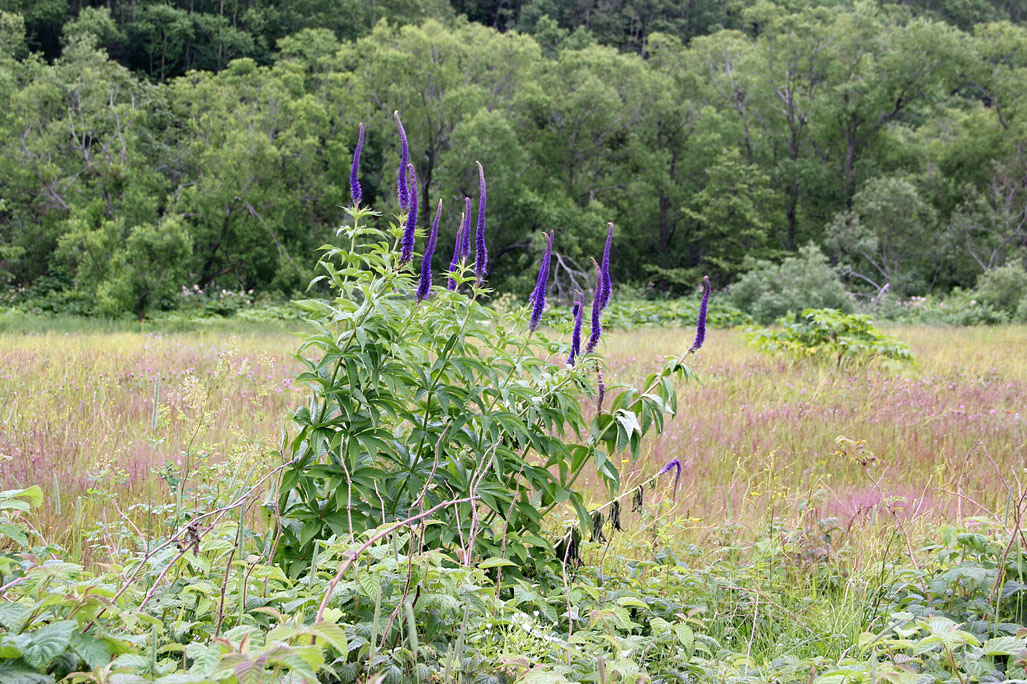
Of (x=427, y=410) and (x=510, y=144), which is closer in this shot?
(x=427, y=410)

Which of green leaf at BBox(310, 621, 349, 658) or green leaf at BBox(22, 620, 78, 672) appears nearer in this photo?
green leaf at BBox(310, 621, 349, 658)

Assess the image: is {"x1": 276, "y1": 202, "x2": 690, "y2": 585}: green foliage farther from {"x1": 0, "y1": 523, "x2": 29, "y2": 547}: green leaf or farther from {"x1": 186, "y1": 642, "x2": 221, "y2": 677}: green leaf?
{"x1": 186, "y1": 642, "x2": 221, "y2": 677}: green leaf

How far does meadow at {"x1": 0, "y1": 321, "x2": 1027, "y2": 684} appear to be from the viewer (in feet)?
5.19

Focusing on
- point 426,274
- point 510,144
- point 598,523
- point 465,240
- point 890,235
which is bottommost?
point 598,523

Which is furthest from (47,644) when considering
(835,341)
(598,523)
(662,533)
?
(835,341)

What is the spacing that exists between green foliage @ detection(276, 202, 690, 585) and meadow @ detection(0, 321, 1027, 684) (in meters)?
0.21

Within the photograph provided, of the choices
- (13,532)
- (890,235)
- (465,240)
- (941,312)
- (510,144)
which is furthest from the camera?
(890,235)

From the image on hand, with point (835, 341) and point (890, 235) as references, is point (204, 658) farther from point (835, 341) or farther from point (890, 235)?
point (890, 235)

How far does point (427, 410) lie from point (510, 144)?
23733 mm

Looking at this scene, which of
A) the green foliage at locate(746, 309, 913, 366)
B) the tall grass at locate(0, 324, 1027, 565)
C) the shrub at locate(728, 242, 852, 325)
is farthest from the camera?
the shrub at locate(728, 242, 852, 325)

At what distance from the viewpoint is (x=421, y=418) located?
2.66m

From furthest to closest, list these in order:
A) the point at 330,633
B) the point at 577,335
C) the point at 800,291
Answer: the point at 800,291 < the point at 577,335 < the point at 330,633

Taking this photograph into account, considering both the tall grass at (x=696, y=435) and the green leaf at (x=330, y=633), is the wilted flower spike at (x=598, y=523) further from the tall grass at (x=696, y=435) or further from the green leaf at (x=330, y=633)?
the green leaf at (x=330, y=633)

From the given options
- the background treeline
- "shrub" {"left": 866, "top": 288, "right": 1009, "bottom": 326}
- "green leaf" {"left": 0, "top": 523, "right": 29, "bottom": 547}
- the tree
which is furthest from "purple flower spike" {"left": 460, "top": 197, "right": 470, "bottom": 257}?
the tree
